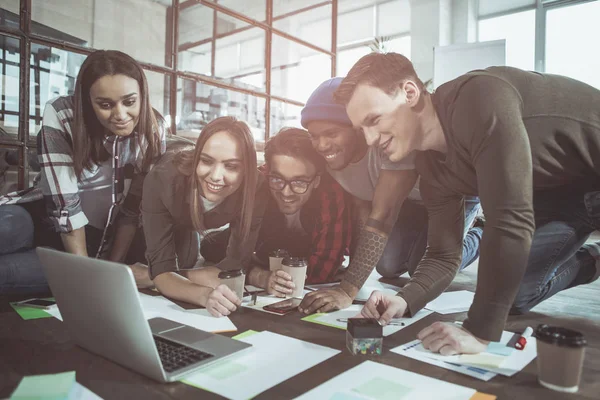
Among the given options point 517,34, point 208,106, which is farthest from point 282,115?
point 517,34

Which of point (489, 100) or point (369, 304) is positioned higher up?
point (489, 100)

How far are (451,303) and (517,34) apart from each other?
516cm

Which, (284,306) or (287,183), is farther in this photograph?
(287,183)

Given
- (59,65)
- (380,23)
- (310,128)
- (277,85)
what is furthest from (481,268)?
(380,23)

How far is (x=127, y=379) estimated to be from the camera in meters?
0.87

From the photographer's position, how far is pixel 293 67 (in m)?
4.06

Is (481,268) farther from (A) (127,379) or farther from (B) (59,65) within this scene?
(B) (59,65)

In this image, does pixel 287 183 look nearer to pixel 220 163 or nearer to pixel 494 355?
pixel 220 163

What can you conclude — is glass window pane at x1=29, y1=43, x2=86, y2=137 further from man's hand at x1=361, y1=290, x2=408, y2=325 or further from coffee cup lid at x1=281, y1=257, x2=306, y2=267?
man's hand at x1=361, y1=290, x2=408, y2=325

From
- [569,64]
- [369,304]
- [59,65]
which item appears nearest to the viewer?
[369,304]

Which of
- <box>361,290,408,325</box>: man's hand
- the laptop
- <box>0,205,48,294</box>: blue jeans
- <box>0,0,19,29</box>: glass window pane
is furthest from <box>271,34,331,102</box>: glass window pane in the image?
the laptop

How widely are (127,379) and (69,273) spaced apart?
0.25 metres

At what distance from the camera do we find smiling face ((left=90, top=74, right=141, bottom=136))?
171 cm

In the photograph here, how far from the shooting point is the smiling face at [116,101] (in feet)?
5.61
